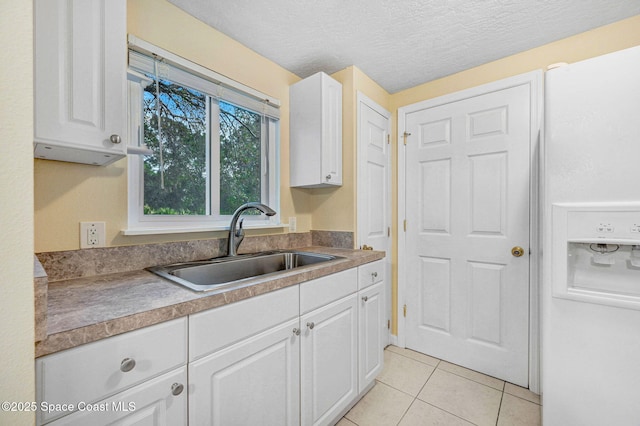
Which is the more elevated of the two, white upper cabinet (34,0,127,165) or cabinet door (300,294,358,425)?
white upper cabinet (34,0,127,165)

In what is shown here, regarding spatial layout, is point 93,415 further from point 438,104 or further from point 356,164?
point 438,104

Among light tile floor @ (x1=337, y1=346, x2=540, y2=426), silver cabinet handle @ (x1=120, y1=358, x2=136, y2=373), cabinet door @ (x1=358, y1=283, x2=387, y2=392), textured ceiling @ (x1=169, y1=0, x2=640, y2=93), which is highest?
textured ceiling @ (x1=169, y1=0, x2=640, y2=93)

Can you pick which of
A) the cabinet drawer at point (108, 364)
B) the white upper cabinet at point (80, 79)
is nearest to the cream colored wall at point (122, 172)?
the white upper cabinet at point (80, 79)

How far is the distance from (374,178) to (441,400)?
161 centimetres

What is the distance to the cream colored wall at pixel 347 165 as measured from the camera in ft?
6.60

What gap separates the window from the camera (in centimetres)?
136

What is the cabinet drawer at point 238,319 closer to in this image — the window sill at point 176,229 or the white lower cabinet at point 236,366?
the white lower cabinet at point 236,366

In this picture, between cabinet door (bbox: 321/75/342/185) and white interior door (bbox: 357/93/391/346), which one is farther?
white interior door (bbox: 357/93/391/346)

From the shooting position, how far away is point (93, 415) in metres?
0.65

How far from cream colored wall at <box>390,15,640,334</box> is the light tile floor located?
1.70ft

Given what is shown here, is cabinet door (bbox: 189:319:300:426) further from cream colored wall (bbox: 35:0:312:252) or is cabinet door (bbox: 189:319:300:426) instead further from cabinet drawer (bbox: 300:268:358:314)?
cream colored wall (bbox: 35:0:312:252)

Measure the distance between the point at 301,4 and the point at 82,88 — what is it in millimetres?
1124

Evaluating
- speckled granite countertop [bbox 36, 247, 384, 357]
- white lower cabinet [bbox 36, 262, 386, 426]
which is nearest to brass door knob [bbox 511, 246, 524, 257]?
white lower cabinet [bbox 36, 262, 386, 426]

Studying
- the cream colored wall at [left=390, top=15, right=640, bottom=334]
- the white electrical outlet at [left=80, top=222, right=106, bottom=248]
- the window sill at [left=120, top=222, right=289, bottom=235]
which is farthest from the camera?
the cream colored wall at [left=390, top=15, right=640, bottom=334]
